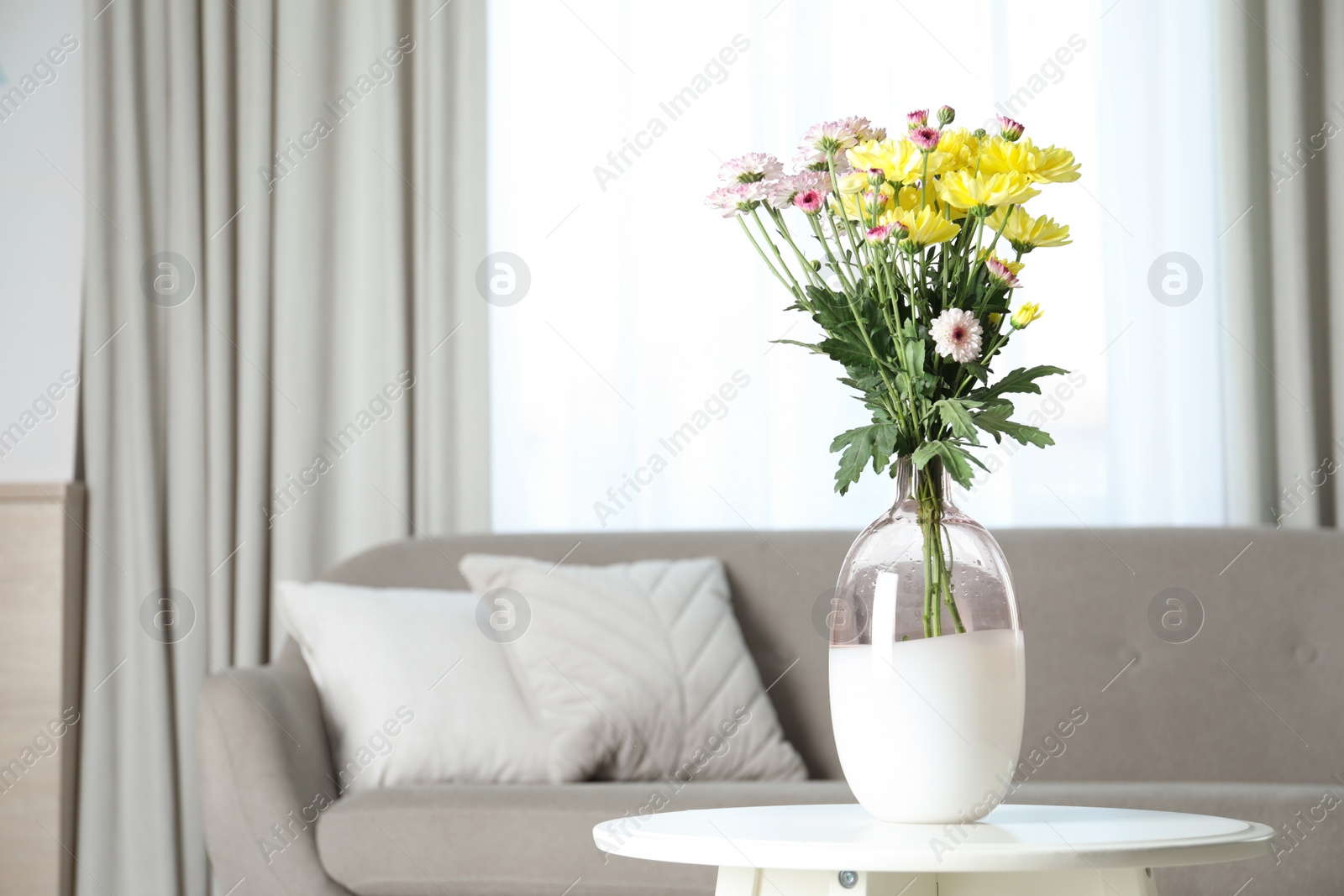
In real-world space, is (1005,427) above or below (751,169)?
below

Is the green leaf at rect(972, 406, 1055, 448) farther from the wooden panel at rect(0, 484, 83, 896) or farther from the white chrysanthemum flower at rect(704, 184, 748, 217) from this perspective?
the wooden panel at rect(0, 484, 83, 896)

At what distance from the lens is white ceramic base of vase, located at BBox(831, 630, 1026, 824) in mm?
1074

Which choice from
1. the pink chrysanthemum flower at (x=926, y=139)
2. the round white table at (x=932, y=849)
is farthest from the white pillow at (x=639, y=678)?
the pink chrysanthemum flower at (x=926, y=139)

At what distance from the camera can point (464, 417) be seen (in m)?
2.77

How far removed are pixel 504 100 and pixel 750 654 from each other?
1.42 metres

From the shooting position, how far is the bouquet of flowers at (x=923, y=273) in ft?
3.55

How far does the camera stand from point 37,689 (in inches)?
104

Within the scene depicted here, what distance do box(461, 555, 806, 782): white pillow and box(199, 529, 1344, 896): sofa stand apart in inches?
4.4

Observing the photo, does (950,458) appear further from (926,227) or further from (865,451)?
(926,227)

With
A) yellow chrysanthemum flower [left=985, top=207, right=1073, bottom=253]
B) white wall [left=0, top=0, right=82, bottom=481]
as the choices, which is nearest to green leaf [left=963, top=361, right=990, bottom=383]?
yellow chrysanthemum flower [left=985, top=207, right=1073, bottom=253]

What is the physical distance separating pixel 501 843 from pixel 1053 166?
1239 millimetres

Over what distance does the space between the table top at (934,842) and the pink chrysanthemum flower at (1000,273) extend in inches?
19.1

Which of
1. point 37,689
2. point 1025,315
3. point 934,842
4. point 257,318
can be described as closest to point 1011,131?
point 1025,315

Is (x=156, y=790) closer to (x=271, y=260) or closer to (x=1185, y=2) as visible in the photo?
(x=271, y=260)
